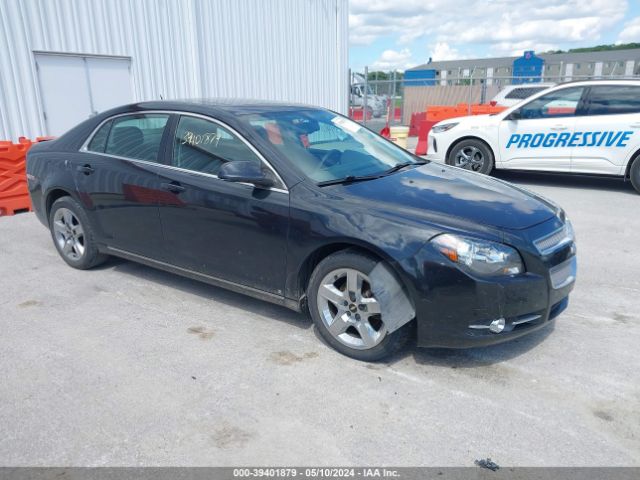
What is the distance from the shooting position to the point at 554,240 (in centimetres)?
333

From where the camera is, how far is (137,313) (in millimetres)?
4188

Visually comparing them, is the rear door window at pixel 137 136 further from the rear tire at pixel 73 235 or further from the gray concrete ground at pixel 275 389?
the gray concrete ground at pixel 275 389

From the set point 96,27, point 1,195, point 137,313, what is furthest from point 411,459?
→ point 96,27

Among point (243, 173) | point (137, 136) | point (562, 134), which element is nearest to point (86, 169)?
point (137, 136)

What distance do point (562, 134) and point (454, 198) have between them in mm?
6168

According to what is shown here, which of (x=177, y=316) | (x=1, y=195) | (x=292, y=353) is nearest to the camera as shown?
(x=292, y=353)

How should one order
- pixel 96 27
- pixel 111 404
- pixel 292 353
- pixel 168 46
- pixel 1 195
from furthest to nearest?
pixel 168 46, pixel 96 27, pixel 1 195, pixel 292 353, pixel 111 404

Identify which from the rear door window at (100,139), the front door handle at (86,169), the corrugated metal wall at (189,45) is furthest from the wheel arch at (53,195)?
the corrugated metal wall at (189,45)

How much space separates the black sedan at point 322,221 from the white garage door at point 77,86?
591 cm

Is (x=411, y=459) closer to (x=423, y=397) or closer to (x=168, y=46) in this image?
(x=423, y=397)

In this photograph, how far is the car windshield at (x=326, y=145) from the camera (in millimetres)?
3797

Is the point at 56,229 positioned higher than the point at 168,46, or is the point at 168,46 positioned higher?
the point at 168,46

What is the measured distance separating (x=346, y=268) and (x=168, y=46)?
10.2m

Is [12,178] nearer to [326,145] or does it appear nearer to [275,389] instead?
[326,145]
